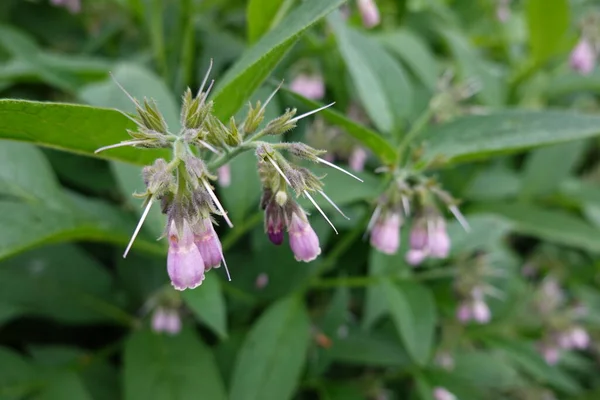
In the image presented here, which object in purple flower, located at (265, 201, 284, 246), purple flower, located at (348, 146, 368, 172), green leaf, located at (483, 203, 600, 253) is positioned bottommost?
green leaf, located at (483, 203, 600, 253)

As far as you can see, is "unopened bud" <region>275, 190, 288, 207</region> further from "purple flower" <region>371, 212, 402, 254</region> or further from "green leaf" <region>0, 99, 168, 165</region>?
"purple flower" <region>371, 212, 402, 254</region>

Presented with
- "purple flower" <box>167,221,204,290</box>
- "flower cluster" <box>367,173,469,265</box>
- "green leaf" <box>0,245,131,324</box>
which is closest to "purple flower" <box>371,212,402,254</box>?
"flower cluster" <box>367,173,469,265</box>

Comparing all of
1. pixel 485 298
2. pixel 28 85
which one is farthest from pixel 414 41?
pixel 28 85

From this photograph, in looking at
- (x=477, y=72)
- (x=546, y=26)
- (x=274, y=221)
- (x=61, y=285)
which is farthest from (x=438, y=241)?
(x=546, y=26)

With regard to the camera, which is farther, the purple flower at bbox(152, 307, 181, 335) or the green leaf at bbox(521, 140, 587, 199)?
the green leaf at bbox(521, 140, 587, 199)

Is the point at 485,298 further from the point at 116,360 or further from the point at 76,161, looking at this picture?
the point at 76,161

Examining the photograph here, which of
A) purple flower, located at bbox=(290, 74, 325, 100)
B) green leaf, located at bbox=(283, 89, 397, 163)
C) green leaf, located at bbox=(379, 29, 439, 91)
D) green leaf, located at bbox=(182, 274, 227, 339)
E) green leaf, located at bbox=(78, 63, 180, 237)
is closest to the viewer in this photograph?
green leaf, located at bbox=(283, 89, 397, 163)

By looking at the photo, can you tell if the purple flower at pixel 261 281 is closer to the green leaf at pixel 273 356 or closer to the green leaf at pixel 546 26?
the green leaf at pixel 273 356

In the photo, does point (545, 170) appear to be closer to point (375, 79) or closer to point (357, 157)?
point (357, 157)
